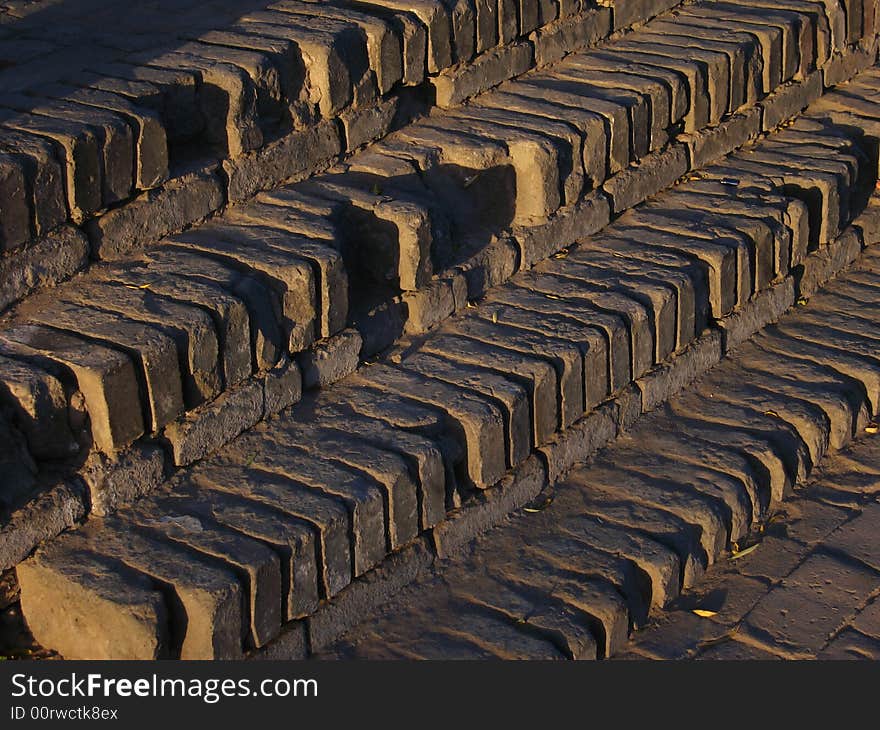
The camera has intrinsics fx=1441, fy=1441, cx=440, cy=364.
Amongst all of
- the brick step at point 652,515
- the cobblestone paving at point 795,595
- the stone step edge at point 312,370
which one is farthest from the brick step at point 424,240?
the cobblestone paving at point 795,595

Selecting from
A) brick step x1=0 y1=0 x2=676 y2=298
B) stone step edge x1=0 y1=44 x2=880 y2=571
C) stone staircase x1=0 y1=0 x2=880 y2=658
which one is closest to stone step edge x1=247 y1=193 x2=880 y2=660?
stone staircase x1=0 y1=0 x2=880 y2=658

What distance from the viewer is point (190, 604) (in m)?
3.44

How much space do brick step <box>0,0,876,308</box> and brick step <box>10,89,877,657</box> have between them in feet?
0.95

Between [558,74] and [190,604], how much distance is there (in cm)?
281

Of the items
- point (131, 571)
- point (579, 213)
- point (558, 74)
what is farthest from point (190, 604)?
point (558, 74)

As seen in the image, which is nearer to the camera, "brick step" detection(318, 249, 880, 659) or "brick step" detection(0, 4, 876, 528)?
"brick step" detection(0, 4, 876, 528)

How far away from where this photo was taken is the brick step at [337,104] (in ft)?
13.4

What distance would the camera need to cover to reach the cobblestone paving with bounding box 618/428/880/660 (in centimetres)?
396

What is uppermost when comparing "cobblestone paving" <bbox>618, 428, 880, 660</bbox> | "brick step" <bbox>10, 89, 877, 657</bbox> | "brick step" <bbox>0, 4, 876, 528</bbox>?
"brick step" <bbox>0, 4, 876, 528</bbox>

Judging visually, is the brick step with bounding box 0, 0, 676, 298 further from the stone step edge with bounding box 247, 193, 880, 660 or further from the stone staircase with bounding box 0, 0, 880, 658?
Result: the stone step edge with bounding box 247, 193, 880, 660

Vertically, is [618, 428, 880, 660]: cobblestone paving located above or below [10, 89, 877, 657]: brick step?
below

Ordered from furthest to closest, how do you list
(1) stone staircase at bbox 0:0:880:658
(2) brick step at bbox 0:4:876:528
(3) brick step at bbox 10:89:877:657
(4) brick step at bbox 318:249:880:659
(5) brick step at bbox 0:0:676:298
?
(5) brick step at bbox 0:0:676:298 < (4) brick step at bbox 318:249:880:659 < (2) brick step at bbox 0:4:876:528 < (1) stone staircase at bbox 0:0:880:658 < (3) brick step at bbox 10:89:877:657

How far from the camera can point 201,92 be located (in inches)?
178

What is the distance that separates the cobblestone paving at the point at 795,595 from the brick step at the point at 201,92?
186cm
